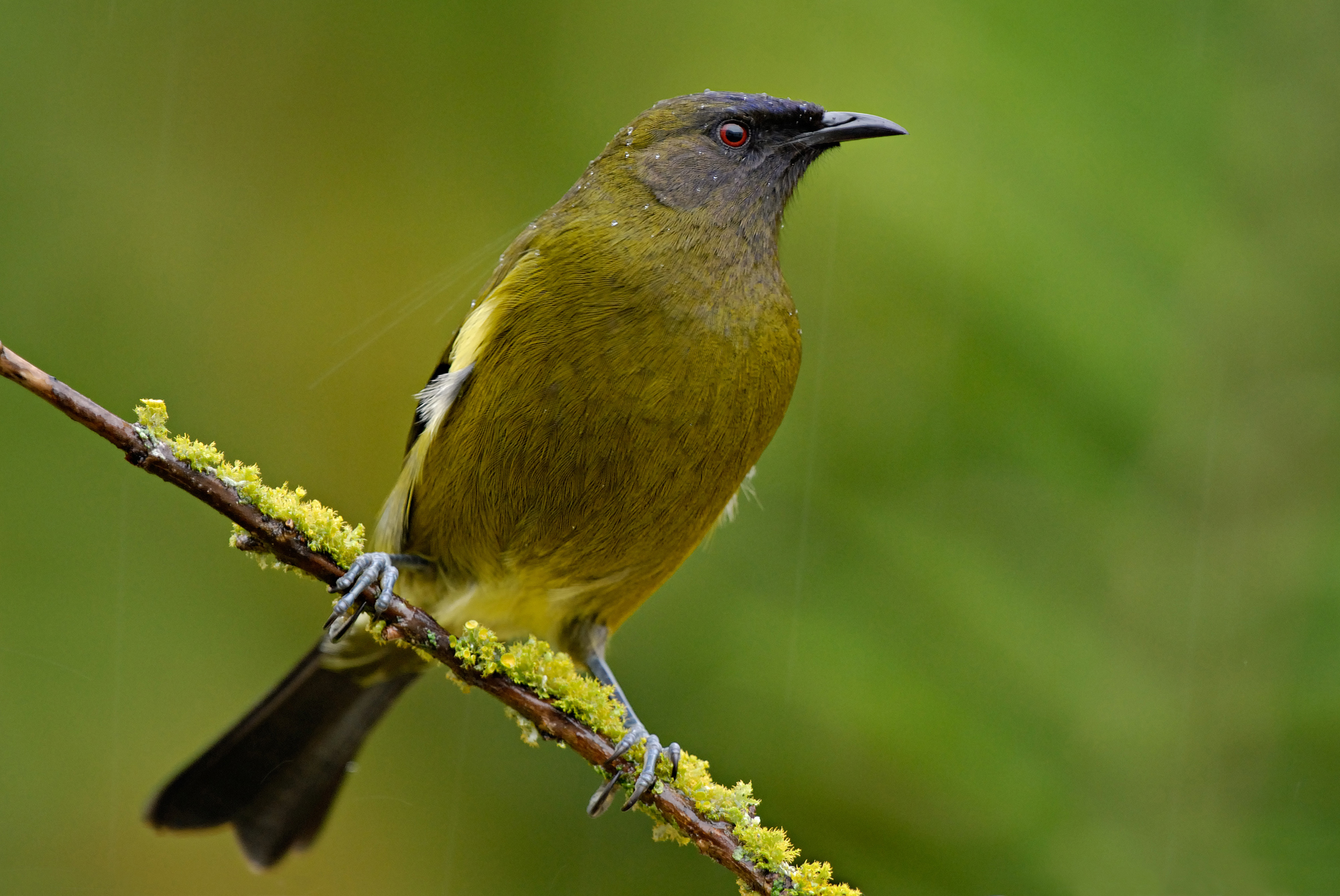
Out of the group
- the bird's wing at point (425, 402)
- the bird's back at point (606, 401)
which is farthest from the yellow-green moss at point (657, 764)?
the bird's wing at point (425, 402)

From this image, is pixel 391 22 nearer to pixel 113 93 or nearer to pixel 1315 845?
pixel 113 93

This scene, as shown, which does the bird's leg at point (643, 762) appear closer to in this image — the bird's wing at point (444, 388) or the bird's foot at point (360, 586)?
the bird's foot at point (360, 586)

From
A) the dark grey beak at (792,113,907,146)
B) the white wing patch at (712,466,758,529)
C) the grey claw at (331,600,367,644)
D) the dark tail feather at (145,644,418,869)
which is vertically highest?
the dark grey beak at (792,113,907,146)

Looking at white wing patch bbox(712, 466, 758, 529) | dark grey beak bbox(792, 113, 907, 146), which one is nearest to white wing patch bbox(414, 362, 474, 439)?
white wing patch bbox(712, 466, 758, 529)

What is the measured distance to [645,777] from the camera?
236 centimetres

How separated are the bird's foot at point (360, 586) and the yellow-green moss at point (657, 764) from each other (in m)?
0.18

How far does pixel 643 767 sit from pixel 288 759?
1466 millimetres

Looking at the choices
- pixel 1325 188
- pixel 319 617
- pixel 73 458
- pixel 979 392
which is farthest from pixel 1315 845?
pixel 73 458

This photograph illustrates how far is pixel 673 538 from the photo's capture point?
2.85 metres

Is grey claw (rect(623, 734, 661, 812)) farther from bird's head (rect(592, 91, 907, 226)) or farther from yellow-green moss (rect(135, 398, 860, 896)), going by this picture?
bird's head (rect(592, 91, 907, 226))

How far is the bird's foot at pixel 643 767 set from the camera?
235cm

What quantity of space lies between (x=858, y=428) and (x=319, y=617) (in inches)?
90.1

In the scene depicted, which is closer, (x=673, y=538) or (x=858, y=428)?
(x=858, y=428)

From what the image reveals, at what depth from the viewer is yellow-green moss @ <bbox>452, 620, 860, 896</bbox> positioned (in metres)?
2.04
